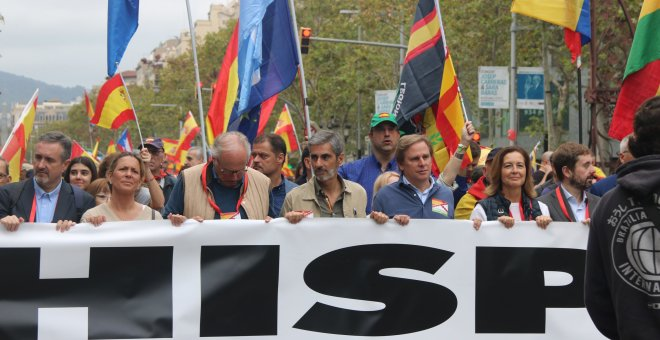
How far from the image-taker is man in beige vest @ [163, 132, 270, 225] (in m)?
6.23

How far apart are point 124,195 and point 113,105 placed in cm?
673

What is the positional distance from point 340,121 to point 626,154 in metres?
50.2

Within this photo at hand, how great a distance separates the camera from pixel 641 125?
3803 millimetres

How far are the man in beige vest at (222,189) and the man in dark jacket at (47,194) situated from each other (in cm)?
58

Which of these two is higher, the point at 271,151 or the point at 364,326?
the point at 271,151

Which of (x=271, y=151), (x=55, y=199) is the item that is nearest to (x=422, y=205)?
(x=271, y=151)

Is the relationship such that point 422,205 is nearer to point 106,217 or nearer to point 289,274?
point 289,274

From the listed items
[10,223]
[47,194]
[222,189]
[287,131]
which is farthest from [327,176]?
[287,131]

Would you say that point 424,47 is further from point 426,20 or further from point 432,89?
point 432,89

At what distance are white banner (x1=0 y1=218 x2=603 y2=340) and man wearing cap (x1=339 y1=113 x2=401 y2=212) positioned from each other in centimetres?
136

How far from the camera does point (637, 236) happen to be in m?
3.74

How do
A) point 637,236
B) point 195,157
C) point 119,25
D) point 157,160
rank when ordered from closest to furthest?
point 637,236 < point 119,25 < point 157,160 < point 195,157

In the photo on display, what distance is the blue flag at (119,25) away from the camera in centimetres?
877

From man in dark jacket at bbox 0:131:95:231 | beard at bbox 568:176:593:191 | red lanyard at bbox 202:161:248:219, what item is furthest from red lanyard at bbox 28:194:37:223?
beard at bbox 568:176:593:191
